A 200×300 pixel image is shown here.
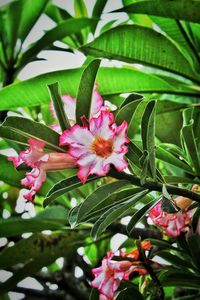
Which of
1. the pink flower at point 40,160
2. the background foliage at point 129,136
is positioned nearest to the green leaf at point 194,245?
the background foliage at point 129,136

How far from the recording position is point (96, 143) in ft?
1.77

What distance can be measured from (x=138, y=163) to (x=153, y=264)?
283 millimetres

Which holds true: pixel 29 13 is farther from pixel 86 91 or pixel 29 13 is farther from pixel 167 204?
pixel 167 204

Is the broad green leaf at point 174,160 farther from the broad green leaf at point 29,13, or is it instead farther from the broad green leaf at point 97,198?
the broad green leaf at point 29,13

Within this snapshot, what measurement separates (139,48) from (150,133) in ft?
1.34

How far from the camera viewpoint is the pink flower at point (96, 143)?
0.52 metres

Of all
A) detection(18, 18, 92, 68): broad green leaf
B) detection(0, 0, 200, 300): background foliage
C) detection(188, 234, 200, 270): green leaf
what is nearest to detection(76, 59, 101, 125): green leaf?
detection(0, 0, 200, 300): background foliage

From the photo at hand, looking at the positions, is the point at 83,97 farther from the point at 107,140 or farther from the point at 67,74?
the point at 67,74

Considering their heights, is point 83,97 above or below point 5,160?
above

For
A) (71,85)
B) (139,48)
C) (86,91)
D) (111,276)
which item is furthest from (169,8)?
(111,276)

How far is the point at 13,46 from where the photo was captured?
1.22m

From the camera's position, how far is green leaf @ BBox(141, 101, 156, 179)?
0.55 metres

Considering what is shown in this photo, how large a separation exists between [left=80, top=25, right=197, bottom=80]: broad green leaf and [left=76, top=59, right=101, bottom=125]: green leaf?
1.11ft

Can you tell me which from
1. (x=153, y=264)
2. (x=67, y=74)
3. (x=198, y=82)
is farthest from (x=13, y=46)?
(x=153, y=264)
